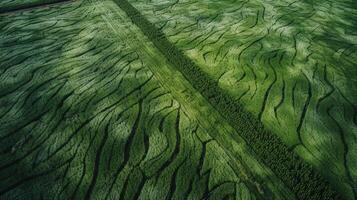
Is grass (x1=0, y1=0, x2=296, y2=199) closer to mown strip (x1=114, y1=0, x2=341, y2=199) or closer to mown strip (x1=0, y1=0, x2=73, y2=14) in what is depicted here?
mown strip (x1=114, y1=0, x2=341, y2=199)

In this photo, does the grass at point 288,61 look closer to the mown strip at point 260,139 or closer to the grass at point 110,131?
the mown strip at point 260,139

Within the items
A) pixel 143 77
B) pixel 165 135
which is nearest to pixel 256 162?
pixel 165 135

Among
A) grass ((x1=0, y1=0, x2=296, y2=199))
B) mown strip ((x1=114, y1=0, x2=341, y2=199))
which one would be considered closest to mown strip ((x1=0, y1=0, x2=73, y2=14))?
grass ((x1=0, y1=0, x2=296, y2=199))

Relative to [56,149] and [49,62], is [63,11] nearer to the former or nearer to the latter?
[49,62]

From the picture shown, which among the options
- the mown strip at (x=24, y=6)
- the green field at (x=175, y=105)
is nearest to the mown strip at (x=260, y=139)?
the green field at (x=175, y=105)

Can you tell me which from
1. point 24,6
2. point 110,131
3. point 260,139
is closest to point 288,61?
point 260,139
